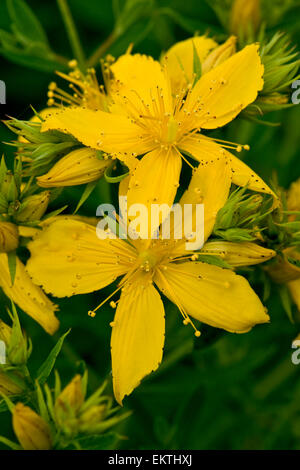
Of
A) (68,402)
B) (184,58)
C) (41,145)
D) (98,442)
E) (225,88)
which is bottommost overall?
(98,442)

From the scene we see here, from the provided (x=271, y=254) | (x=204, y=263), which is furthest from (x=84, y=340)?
(x=271, y=254)

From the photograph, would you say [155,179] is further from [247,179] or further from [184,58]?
[184,58]

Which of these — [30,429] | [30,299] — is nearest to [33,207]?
[30,299]

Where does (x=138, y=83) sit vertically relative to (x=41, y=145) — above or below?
above

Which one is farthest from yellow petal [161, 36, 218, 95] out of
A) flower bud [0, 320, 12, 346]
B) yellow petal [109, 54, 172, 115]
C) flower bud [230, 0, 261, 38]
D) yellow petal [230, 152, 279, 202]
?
flower bud [0, 320, 12, 346]

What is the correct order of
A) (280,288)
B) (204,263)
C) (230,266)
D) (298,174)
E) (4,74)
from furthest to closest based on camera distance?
(4,74), (298,174), (280,288), (204,263), (230,266)

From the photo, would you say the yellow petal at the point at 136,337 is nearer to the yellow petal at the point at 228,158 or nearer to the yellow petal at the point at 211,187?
the yellow petal at the point at 211,187

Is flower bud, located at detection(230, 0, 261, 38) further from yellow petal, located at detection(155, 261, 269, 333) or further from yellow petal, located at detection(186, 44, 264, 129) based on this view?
yellow petal, located at detection(155, 261, 269, 333)

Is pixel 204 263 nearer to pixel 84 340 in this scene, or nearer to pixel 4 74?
pixel 84 340
